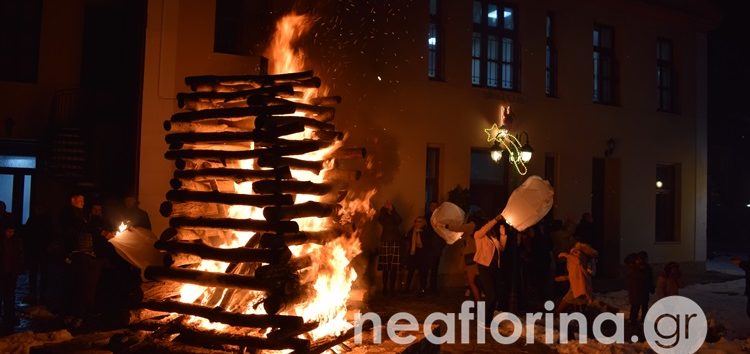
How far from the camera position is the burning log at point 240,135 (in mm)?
6547

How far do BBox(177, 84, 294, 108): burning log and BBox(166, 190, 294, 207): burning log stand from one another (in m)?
1.06

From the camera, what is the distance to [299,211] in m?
6.61

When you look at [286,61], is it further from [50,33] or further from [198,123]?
[50,33]

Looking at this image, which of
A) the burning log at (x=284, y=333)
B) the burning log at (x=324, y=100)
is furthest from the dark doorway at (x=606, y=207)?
the burning log at (x=284, y=333)

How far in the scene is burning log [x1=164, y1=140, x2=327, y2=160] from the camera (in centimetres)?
652

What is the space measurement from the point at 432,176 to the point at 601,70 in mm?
7036

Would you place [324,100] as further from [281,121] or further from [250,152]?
[250,152]

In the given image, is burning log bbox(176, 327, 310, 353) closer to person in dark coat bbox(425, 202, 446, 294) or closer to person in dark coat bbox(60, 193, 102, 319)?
person in dark coat bbox(60, 193, 102, 319)

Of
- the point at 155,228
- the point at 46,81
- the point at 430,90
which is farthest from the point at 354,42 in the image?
the point at 46,81

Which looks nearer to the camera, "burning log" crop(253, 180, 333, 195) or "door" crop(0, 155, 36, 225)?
"burning log" crop(253, 180, 333, 195)

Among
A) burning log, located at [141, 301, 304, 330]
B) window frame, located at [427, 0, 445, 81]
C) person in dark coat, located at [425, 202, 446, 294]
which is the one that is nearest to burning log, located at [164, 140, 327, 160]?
burning log, located at [141, 301, 304, 330]

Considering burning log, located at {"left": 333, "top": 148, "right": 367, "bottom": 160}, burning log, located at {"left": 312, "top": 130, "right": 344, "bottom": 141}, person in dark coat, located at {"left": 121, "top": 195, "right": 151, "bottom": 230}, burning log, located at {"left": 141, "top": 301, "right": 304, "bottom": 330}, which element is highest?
burning log, located at {"left": 312, "top": 130, "right": 344, "bottom": 141}

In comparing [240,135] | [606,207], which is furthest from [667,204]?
[240,135]

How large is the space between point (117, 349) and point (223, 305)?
1.20 metres
